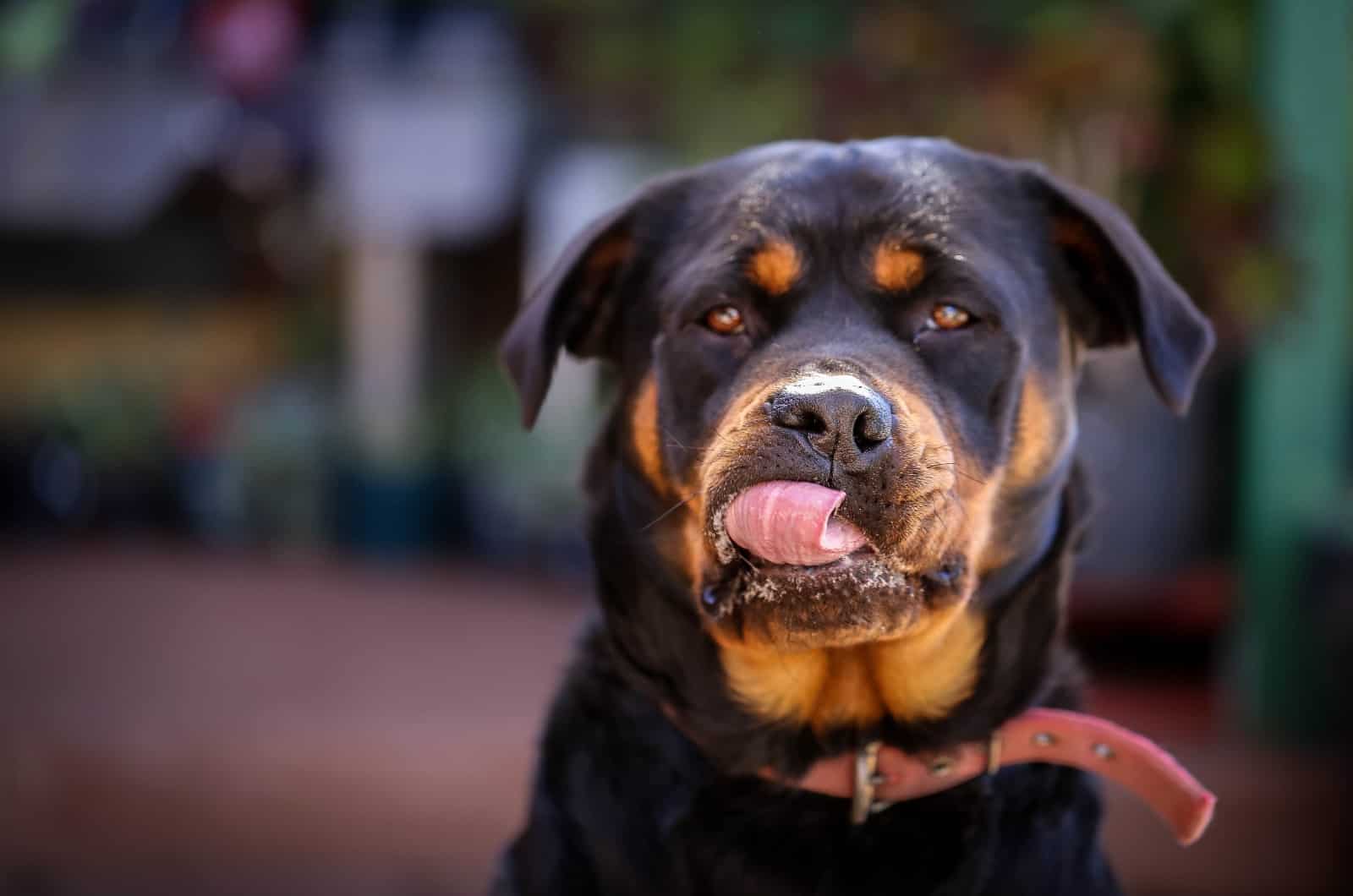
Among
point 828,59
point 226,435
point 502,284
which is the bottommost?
point 226,435

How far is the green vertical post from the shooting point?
15.4 ft

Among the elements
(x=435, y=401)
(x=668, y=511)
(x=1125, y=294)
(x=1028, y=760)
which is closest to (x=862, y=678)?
(x=1028, y=760)

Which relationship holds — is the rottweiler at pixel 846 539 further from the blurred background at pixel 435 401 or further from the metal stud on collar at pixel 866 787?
the blurred background at pixel 435 401

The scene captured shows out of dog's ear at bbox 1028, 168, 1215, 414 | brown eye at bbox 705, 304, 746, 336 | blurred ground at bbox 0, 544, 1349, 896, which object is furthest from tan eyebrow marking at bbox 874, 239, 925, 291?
blurred ground at bbox 0, 544, 1349, 896

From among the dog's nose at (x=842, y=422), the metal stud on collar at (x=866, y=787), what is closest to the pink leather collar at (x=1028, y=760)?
the metal stud on collar at (x=866, y=787)

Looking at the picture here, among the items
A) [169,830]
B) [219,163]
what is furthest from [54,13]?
[169,830]

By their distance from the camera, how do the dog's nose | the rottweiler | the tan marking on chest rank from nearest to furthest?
the dog's nose < the rottweiler < the tan marking on chest

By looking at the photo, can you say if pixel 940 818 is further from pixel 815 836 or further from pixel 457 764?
pixel 457 764

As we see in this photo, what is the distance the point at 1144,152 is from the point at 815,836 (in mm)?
3860

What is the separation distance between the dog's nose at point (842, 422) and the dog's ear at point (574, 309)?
25.4 inches

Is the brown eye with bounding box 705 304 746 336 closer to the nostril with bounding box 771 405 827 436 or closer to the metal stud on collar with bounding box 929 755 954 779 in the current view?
the nostril with bounding box 771 405 827 436

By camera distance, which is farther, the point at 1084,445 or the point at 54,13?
the point at 54,13

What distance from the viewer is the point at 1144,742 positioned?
2.25 metres

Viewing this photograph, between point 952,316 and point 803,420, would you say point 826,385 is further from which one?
point 952,316
